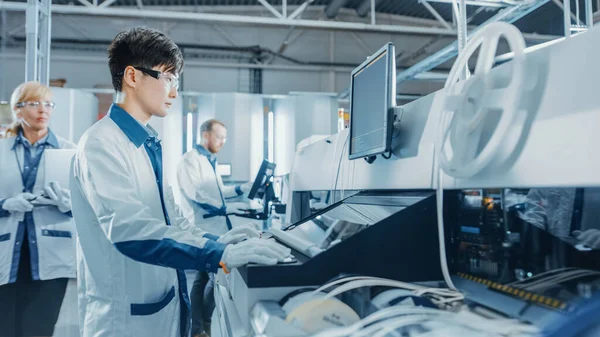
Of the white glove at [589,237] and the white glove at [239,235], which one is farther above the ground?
the white glove at [589,237]

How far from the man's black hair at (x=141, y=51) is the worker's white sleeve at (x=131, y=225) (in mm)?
284

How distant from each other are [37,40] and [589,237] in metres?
3.42

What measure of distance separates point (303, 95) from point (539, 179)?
4719 millimetres

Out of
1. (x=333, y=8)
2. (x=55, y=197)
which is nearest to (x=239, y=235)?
(x=55, y=197)

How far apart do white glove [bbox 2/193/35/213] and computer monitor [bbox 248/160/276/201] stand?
1.66m

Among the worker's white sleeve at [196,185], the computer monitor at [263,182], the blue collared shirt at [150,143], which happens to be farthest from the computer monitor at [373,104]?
the worker's white sleeve at [196,185]

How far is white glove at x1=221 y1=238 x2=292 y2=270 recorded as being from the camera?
0.87 meters

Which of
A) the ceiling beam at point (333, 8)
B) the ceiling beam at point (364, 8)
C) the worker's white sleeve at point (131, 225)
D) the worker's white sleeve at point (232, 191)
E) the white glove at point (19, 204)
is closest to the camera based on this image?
the worker's white sleeve at point (131, 225)

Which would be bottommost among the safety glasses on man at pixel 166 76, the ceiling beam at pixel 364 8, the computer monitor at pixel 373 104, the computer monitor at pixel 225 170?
the computer monitor at pixel 225 170

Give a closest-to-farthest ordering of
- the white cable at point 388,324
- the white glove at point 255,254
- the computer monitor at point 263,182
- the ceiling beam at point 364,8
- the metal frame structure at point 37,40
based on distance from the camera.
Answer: the white cable at point 388,324
the white glove at point 255,254
the metal frame structure at point 37,40
the computer monitor at point 263,182
the ceiling beam at point 364,8

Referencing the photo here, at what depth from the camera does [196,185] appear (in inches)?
140

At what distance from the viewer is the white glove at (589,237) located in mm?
868

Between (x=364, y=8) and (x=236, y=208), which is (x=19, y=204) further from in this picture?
(x=364, y=8)

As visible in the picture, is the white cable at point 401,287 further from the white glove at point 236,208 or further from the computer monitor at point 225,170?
the computer monitor at point 225,170
